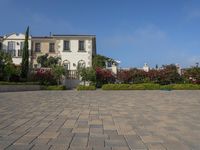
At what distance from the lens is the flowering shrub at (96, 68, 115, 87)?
3278cm

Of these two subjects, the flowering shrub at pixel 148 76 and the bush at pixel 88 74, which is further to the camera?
the flowering shrub at pixel 148 76

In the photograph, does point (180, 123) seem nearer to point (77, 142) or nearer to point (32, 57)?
point (77, 142)

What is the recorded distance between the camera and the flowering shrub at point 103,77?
32.8m

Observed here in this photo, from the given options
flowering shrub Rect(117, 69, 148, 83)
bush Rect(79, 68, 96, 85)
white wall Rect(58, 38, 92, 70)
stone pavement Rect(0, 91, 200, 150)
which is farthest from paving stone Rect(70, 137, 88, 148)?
white wall Rect(58, 38, 92, 70)

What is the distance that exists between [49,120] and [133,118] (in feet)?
8.25

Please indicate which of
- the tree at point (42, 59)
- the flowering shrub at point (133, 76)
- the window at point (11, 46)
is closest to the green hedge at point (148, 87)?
the flowering shrub at point (133, 76)

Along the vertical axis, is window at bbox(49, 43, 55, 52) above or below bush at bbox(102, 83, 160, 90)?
above

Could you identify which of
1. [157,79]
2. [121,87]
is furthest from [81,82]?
[157,79]

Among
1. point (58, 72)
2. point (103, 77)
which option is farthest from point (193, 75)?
point (58, 72)

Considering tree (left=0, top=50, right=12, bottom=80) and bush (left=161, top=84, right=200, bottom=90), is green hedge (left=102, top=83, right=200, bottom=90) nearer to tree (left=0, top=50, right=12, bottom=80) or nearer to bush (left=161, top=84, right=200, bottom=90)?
bush (left=161, top=84, right=200, bottom=90)

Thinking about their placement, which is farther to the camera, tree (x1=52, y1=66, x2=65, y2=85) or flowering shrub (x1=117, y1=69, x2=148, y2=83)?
flowering shrub (x1=117, y1=69, x2=148, y2=83)

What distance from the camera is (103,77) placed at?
33000mm

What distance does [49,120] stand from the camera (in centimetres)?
858

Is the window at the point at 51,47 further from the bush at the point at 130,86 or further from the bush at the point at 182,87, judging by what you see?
the bush at the point at 182,87
